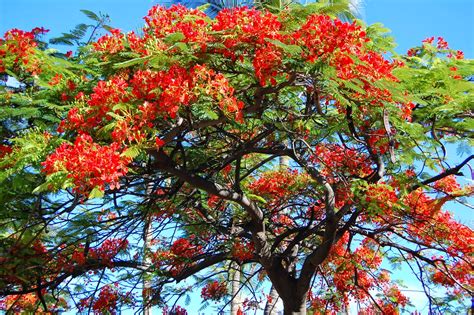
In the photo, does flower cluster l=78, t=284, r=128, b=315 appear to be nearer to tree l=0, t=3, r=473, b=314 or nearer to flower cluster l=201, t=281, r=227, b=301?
tree l=0, t=3, r=473, b=314

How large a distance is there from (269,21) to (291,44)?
31 centimetres

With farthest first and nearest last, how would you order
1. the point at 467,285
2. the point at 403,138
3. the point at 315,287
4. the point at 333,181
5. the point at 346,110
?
1. the point at 315,287
2. the point at 467,285
3. the point at 333,181
4. the point at 403,138
5. the point at 346,110

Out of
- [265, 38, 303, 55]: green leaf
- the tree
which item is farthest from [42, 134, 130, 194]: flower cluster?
[265, 38, 303, 55]: green leaf

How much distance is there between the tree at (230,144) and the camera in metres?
5.55

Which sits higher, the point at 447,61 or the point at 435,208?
the point at 447,61

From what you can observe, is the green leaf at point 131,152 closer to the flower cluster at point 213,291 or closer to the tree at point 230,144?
the tree at point 230,144

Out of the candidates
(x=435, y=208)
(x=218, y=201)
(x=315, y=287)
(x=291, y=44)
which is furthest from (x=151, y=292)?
(x=291, y=44)

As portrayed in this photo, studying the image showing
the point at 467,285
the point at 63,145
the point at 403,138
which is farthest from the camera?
the point at 467,285

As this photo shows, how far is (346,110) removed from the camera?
252 inches

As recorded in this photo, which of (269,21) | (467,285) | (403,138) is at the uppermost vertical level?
(269,21)

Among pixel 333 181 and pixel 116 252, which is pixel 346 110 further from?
pixel 116 252

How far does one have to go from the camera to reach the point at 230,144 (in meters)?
7.79

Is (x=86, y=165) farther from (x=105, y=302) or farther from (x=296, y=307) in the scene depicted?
(x=105, y=302)

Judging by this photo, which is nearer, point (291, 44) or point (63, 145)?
point (63, 145)
